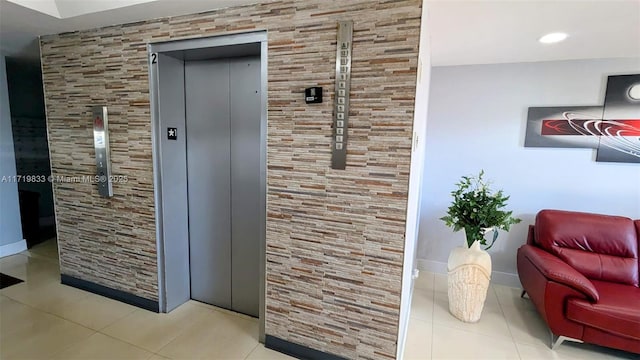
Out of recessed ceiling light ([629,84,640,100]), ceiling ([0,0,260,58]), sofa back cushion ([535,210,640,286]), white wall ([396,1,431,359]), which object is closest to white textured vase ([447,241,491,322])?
white wall ([396,1,431,359])

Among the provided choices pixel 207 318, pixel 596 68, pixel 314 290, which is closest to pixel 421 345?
pixel 314 290

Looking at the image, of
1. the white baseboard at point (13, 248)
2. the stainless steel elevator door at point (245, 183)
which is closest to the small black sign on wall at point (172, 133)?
the stainless steel elevator door at point (245, 183)

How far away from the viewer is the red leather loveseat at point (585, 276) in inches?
81.8

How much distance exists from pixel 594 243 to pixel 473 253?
44.5 inches

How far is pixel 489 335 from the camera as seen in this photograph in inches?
95.7

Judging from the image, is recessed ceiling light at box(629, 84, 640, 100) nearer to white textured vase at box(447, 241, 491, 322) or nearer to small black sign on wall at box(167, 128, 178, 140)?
white textured vase at box(447, 241, 491, 322)

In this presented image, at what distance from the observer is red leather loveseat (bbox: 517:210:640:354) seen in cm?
208

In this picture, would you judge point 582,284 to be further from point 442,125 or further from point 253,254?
point 253,254

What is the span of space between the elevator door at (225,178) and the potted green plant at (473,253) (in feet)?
5.64

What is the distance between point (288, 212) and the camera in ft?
6.64

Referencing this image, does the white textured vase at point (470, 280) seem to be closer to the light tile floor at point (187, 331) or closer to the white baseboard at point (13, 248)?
the light tile floor at point (187, 331)

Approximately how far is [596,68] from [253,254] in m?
3.62

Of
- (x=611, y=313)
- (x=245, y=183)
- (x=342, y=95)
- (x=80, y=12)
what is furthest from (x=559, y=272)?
(x=80, y=12)

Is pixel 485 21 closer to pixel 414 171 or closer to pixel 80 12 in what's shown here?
pixel 414 171
